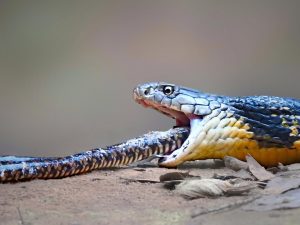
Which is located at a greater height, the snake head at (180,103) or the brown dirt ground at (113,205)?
the snake head at (180,103)

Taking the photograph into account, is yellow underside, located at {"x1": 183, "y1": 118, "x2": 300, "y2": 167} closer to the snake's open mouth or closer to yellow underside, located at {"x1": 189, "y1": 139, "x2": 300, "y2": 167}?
yellow underside, located at {"x1": 189, "y1": 139, "x2": 300, "y2": 167}

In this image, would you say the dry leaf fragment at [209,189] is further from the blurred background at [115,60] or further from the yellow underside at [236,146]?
the blurred background at [115,60]

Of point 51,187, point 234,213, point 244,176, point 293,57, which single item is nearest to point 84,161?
point 51,187

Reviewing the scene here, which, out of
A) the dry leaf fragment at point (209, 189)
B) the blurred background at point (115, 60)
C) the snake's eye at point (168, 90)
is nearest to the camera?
the dry leaf fragment at point (209, 189)

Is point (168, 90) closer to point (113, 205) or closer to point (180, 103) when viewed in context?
point (180, 103)

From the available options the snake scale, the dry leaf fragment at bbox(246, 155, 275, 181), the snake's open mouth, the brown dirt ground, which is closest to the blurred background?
the snake's open mouth

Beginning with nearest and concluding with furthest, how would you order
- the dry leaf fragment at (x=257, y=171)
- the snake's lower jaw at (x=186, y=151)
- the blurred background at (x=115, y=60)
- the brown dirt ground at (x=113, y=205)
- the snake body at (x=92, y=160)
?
the brown dirt ground at (x=113, y=205) < the dry leaf fragment at (x=257, y=171) < the snake body at (x=92, y=160) < the snake's lower jaw at (x=186, y=151) < the blurred background at (x=115, y=60)

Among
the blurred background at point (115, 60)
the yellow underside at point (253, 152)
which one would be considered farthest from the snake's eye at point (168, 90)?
the blurred background at point (115, 60)
